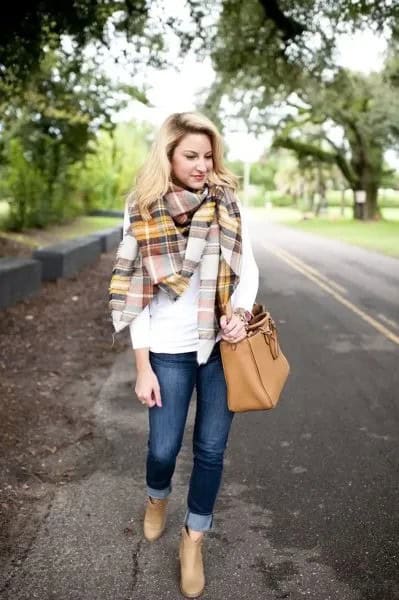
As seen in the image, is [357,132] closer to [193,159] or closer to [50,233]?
[50,233]

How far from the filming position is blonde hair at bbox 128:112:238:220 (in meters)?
2.76

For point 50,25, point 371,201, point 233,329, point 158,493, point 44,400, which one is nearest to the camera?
point 233,329

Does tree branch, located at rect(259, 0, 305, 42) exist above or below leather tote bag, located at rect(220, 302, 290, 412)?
above

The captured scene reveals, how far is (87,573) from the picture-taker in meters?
2.99

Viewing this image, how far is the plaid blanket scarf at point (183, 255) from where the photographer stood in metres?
2.77

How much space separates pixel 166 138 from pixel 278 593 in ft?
6.47

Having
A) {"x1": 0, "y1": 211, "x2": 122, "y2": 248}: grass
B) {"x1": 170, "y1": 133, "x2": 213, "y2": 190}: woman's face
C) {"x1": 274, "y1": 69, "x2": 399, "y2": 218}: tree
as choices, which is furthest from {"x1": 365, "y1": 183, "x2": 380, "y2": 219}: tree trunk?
{"x1": 170, "y1": 133, "x2": 213, "y2": 190}: woman's face

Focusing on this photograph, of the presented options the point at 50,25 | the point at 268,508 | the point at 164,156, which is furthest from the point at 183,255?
the point at 50,25

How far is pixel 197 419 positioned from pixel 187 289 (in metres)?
0.60

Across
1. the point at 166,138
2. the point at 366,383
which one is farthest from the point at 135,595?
the point at 366,383

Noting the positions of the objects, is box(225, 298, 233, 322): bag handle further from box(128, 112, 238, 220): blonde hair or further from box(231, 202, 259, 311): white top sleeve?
box(128, 112, 238, 220): blonde hair

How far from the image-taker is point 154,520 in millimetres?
3318

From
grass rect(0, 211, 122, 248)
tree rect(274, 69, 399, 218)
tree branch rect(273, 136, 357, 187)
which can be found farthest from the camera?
tree branch rect(273, 136, 357, 187)

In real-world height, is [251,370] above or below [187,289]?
below
